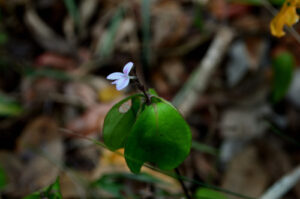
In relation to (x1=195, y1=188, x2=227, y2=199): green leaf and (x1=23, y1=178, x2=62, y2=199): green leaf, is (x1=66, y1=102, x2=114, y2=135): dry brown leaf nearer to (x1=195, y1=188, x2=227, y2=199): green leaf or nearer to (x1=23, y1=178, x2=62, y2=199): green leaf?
(x1=195, y1=188, x2=227, y2=199): green leaf

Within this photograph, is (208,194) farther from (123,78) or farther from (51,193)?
(123,78)

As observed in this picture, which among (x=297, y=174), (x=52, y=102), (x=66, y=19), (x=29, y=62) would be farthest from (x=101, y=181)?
(x=66, y=19)

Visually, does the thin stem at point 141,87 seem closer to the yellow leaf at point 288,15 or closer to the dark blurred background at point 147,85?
the yellow leaf at point 288,15

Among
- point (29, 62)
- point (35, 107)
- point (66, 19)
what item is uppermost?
point (66, 19)

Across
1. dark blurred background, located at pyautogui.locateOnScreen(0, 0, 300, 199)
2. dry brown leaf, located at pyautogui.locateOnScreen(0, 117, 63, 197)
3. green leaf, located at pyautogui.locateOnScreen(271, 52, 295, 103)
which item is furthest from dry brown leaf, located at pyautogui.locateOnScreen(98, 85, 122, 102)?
green leaf, located at pyautogui.locateOnScreen(271, 52, 295, 103)

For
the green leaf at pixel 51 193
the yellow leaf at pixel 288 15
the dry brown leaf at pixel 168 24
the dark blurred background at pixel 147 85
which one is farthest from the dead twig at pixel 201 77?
the green leaf at pixel 51 193

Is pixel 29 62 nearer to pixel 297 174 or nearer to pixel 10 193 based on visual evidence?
pixel 10 193
